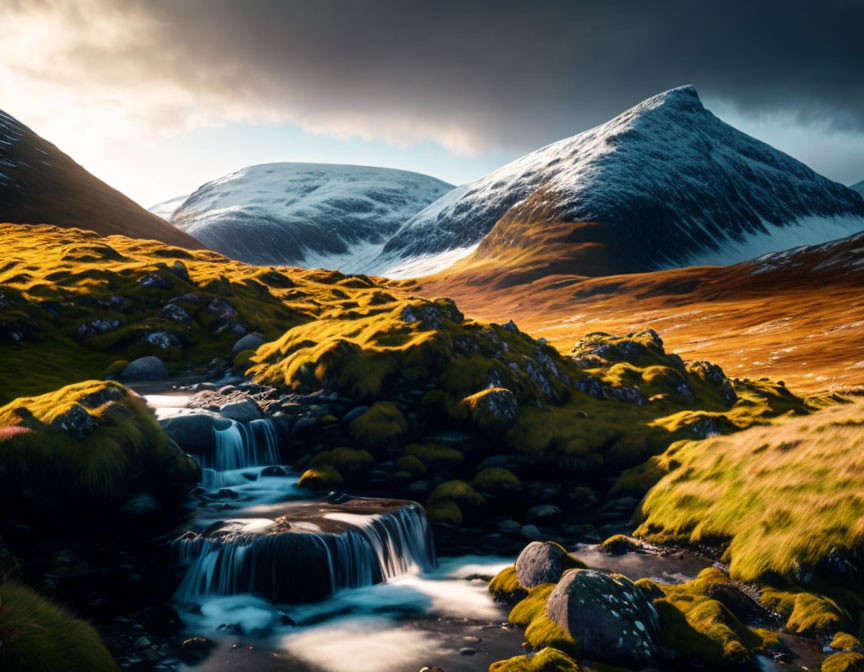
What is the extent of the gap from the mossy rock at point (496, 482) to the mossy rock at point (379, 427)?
268 inches

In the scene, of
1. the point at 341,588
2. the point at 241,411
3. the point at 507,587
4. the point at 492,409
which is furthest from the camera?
the point at 492,409

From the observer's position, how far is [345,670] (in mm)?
18219

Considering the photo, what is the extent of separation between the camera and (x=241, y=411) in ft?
134

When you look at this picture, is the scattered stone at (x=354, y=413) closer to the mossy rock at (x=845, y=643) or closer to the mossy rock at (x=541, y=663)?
the mossy rock at (x=541, y=663)

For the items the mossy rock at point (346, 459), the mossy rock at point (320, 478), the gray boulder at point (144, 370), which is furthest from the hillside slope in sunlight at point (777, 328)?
the mossy rock at point (320, 478)

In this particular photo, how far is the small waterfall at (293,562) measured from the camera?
2314 centimetres

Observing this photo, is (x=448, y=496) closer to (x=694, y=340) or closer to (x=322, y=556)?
(x=322, y=556)

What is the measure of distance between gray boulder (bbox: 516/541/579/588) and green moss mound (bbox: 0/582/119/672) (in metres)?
14.0

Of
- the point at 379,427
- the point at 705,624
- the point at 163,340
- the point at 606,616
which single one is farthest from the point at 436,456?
the point at 163,340

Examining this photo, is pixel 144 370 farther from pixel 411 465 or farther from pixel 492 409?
pixel 492 409

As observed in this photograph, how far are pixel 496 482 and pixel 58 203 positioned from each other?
585 ft

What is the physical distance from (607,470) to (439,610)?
1957 centimetres

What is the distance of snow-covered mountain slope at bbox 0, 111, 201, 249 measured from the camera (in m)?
157

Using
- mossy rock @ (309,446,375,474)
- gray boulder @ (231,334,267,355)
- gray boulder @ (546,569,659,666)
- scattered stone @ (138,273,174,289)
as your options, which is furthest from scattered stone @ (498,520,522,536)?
scattered stone @ (138,273,174,289)
